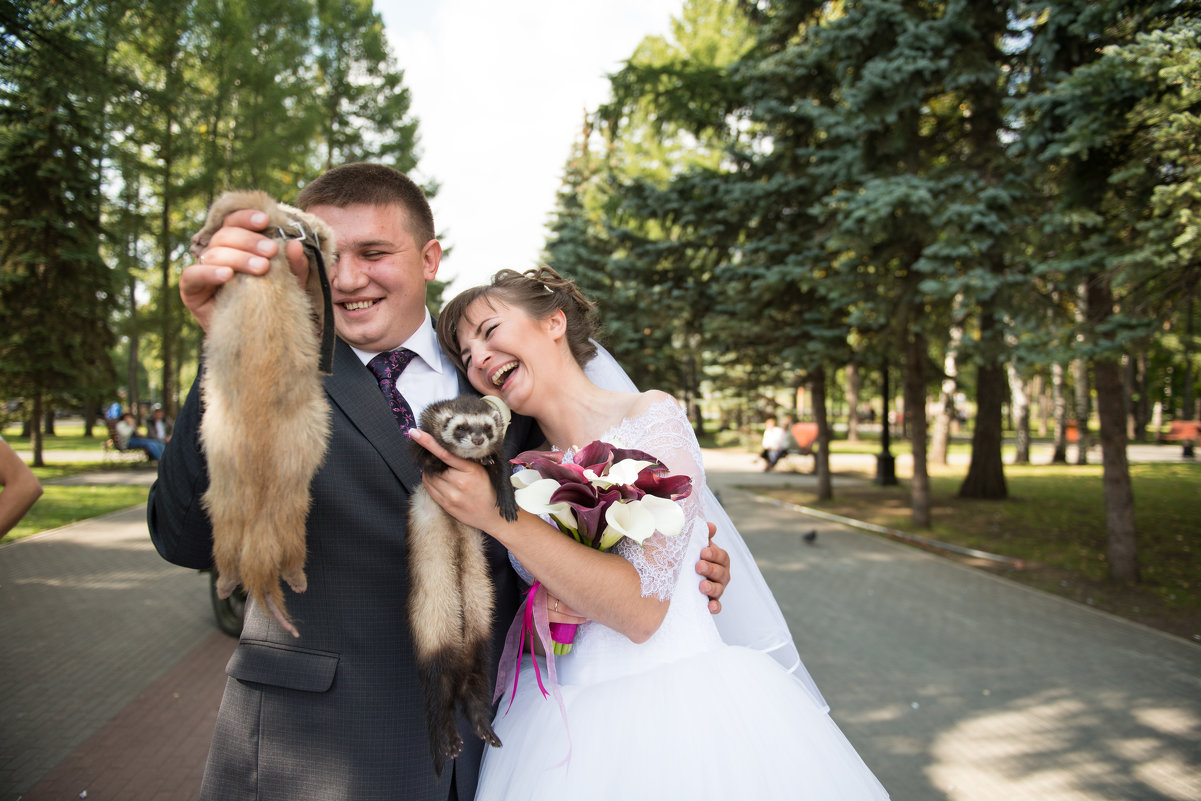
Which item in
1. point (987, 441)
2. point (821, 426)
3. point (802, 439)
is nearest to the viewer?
point (987, 441)

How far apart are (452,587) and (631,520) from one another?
0.51 m

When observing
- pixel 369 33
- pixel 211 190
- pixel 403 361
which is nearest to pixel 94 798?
pixel 403 361

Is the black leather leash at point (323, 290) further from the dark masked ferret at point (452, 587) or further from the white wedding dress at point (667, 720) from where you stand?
the white wedding dress at point (667, 720)

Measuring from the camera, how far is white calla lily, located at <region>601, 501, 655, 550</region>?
1.75 m

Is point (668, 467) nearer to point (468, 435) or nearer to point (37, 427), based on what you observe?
point (468, 435)

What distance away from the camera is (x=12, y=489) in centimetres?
341

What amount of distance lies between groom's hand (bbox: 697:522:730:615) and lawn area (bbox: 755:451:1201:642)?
750 cm

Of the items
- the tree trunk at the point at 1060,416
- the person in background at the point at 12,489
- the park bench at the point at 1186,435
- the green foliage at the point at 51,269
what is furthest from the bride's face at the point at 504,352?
the park bench at the point at 1186,435

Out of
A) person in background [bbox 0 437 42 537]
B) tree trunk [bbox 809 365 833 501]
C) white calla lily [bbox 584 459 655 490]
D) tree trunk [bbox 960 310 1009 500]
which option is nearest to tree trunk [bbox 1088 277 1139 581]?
tree trunk [bbox 960 310 1009 500]

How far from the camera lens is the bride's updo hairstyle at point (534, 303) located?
2287 mm

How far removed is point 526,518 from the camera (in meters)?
1.62

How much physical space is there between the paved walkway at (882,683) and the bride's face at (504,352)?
3.90 m

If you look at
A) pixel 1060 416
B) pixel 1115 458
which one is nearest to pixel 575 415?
pixel 1115 458

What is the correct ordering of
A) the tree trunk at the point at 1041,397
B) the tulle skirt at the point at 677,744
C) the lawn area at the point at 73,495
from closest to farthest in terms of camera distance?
1. the tulle skirt at the point at 677,744
2. the lawn area at the point at 73,495
3. the tree trunk at the point at 1041,397
